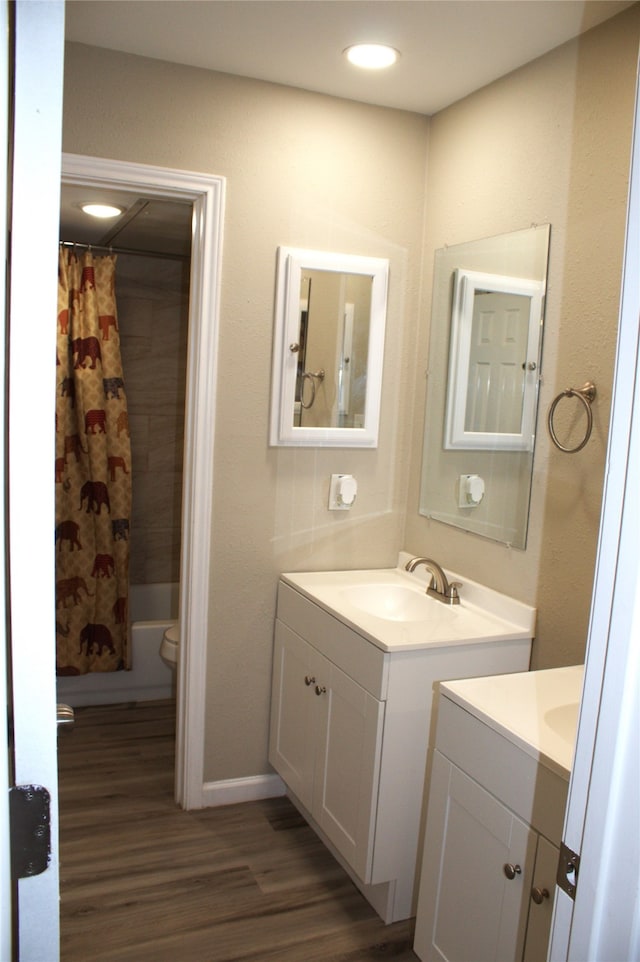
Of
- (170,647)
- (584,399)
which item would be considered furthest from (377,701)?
(170,647)

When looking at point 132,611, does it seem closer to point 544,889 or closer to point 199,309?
point 199,309

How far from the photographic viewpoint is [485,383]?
2527 millimetres

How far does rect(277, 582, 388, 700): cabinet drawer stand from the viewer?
2160mm

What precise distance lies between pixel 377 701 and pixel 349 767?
291mm

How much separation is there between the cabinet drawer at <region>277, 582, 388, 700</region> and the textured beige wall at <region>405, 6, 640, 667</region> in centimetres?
50

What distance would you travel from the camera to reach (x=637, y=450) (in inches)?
35.6

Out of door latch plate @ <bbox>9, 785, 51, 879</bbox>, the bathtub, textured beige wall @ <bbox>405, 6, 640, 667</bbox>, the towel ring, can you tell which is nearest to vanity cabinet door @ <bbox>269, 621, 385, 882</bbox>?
textured beige wall @ <bbox>405, 6, 640, 667</bbox>

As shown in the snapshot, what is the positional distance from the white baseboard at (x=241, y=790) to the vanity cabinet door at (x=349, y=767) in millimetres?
415

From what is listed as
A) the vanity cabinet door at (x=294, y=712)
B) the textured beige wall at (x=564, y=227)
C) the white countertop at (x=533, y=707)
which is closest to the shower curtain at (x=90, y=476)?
the vanity cabinet door at (x=294, y=712)

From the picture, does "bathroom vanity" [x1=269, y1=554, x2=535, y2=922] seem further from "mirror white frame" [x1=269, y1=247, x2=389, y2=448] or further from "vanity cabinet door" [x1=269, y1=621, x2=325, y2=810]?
"mirror white frame" [x1=269, y1=247, x2=389, y2=448]

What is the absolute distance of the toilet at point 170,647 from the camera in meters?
3.44

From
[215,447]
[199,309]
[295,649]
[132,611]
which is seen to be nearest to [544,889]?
[295,649]

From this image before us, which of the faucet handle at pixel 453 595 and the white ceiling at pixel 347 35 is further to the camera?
the faucet handle at pixel 453 595

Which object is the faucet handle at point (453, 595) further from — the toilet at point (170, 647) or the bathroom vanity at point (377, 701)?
the toilet at point (170, 647)
